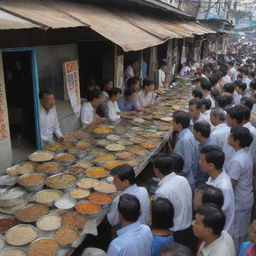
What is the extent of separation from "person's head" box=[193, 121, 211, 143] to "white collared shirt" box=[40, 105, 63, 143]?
2.76 meters

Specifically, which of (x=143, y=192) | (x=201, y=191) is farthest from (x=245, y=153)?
(x=143, y=192)

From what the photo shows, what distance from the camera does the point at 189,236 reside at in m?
4.00

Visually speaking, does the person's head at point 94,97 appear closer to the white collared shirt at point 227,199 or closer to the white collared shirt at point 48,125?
the white collared shirt at point 48,125

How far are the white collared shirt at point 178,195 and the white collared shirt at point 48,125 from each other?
2.86 meters

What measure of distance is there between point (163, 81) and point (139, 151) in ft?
24.6

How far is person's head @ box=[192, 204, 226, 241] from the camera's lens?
2650 millimetres

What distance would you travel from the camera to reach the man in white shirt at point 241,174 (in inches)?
161

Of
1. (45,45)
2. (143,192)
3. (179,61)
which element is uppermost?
(45,45)

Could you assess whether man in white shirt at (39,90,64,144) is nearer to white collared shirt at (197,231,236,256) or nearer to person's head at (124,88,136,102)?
person's head at (124,88,136,102)

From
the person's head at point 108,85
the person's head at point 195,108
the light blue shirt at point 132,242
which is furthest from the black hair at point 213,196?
the person's head at point 108,85

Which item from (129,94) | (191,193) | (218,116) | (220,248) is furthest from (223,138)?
(129,94)

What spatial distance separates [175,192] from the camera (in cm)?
356

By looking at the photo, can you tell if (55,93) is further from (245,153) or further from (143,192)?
(245,153)

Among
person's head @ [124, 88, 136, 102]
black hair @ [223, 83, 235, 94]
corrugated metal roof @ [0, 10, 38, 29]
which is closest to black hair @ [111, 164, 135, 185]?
corrugated metal roof @ [0, 10, 38, 29]
